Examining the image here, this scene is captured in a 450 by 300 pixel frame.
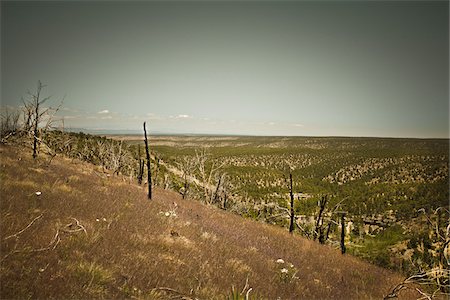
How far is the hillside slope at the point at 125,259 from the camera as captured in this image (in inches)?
148

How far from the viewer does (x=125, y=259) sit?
4.77 metres

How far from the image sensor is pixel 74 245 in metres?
4.88

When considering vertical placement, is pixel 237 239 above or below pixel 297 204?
above

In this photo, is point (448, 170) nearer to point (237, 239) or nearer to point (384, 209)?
point (384, 209)

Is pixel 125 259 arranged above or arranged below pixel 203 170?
above

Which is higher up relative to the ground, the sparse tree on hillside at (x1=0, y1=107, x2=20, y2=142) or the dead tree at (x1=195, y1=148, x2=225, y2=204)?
the sparse tree on hillside at (x1=0, y1=107, x2=20, y2=142)

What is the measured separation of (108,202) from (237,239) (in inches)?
186

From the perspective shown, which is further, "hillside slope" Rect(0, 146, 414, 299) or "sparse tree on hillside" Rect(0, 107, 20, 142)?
"sparse tree on hillside" Rect(0, 107, 20, 142)

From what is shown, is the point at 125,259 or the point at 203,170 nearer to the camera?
the point at 125,259

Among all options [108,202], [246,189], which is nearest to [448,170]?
[246,189]

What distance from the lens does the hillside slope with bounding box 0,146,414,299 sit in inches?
148

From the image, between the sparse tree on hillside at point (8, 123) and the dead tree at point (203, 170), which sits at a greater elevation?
the sparse tree on hillside at point (8, 123)

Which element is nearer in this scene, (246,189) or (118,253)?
(118,253)

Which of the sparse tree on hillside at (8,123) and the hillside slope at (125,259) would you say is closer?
the hillside slope at (125,259)
